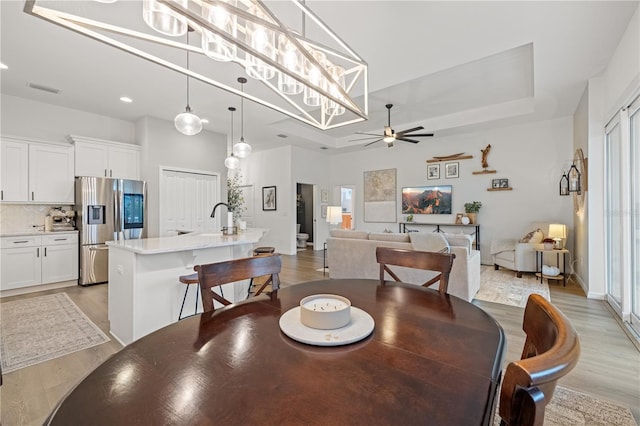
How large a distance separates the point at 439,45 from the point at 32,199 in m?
5.99

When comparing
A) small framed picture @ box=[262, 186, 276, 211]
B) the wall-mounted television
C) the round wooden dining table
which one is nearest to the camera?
the round wooden dining table

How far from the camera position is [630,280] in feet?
9.55

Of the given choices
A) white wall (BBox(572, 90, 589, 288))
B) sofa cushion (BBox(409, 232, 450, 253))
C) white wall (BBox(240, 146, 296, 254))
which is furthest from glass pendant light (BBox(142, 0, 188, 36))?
white wall (BBox(240, 146, 296, 254))

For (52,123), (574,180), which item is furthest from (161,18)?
(574,180)

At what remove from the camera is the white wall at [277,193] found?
7.46m

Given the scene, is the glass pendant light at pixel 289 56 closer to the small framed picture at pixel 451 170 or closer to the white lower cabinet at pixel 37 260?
the white lower cabinet at pixel 37 260

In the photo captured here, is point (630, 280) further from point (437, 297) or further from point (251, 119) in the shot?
point (251, 119)

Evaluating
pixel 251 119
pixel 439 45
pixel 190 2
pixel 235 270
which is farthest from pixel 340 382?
pixel 251 119

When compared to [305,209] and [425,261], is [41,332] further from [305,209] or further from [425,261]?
[305,209]

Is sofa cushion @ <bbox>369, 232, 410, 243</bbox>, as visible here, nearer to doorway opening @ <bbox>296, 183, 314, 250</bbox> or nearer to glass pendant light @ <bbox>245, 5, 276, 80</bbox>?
glass pendant light @ <bbox>245, 5, 276, 80</bbox>

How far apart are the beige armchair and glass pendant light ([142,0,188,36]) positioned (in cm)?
549

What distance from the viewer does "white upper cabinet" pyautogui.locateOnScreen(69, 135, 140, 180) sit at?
4652mm

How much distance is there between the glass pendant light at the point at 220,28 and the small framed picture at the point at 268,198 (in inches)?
253

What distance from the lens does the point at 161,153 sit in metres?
5.33
